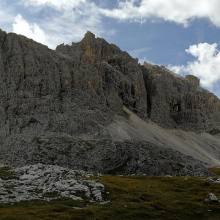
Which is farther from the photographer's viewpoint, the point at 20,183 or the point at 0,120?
the point at 0,120

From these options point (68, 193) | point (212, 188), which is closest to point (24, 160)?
point (212, 188)

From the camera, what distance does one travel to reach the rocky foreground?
7225 centimetres

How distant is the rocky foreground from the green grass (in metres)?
2.26

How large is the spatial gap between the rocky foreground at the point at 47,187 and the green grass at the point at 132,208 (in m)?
2.26

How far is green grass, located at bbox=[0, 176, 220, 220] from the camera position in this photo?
6306 centimetres

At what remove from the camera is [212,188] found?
10388 cm

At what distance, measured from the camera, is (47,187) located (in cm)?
7688

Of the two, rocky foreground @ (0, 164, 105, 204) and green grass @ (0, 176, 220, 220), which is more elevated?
rocky foreground @ (0, 164, 105, 204)

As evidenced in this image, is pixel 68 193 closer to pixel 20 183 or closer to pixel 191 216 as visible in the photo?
pixel 20 183

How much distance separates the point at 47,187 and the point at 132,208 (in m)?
13.2

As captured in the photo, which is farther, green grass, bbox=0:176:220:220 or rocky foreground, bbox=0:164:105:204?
rocky foreground, bbox=0:164:105:204

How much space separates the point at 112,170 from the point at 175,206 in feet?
263

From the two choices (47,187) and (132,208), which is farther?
(47,187)

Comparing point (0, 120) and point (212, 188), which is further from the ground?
point (0, 120)
